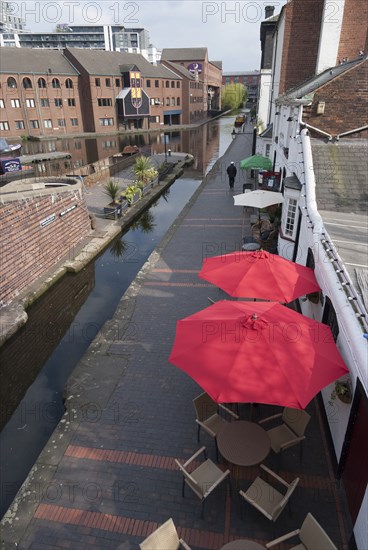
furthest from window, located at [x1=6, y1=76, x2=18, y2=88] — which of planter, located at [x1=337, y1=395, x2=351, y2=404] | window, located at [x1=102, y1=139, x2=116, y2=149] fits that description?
planter, located at [x1=337, y1=395, x2=351, y2=404]

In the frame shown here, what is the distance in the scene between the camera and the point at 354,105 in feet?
40.8

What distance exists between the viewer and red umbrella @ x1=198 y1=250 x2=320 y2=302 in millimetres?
7763

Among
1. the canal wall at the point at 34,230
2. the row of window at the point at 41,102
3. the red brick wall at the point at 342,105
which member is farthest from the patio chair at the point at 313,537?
the row of window at the point at 41,102

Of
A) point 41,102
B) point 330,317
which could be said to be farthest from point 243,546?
point 41,102

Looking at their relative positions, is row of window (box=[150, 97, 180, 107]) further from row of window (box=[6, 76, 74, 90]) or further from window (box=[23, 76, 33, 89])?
window (box=[23, 76, 33, 89])

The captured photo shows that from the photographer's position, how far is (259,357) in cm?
549

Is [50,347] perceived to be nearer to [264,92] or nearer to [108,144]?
[264,92]

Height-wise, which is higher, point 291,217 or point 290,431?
point 291,217

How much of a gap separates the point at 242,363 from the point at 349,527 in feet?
10.0

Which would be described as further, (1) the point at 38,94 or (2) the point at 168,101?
(2) the point at 168,101

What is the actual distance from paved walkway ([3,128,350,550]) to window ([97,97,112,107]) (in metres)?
55.7

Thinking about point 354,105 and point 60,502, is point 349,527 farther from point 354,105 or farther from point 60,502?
point 354,105

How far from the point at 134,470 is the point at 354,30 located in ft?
67.7

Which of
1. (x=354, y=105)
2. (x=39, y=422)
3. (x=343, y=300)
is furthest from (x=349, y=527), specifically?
(x=354, y=105)
